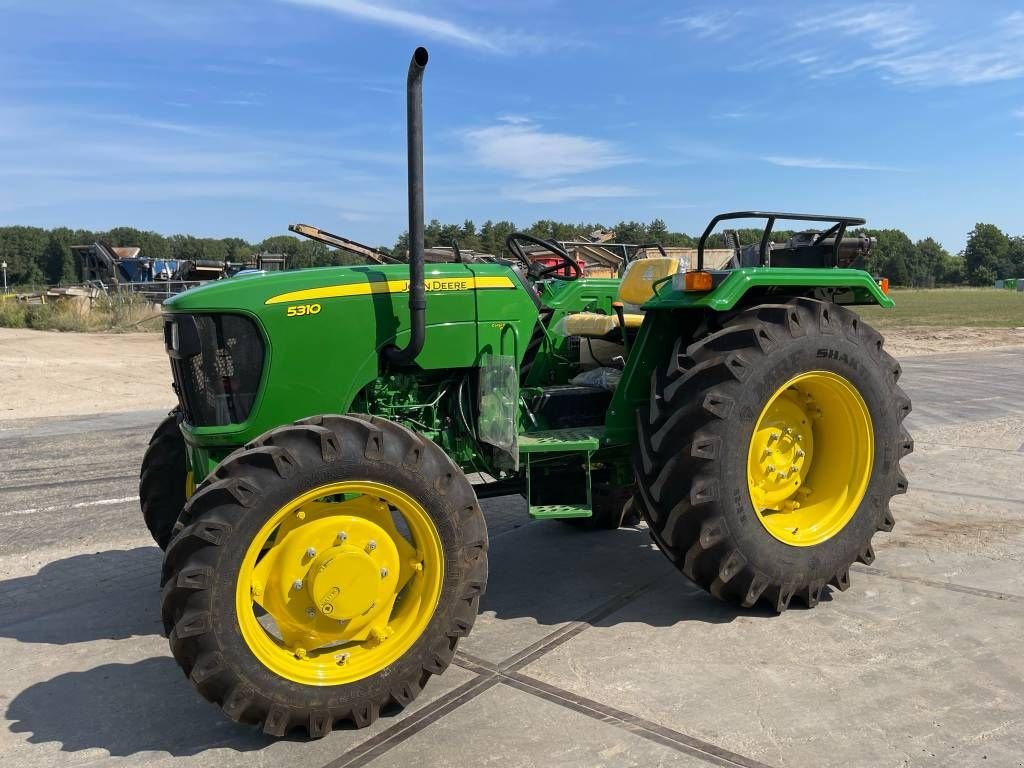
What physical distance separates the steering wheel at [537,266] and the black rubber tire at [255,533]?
6.13ft

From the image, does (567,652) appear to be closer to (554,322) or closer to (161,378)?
(554,322)

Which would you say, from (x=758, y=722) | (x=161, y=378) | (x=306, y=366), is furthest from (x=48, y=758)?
(x=161, y=378)

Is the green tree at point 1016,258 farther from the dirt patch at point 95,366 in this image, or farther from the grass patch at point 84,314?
the grass patch at point 84,314

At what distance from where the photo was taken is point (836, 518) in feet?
13.5

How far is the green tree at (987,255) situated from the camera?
11638cm

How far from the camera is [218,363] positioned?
345cm

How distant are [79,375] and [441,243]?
34.9 feet

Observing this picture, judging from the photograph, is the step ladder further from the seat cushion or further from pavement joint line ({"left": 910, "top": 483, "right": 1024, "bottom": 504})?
pavement joint line ({"left": 910, "top": 483, "right": 1024, "bottom": 504})

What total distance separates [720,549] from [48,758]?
8.74ft

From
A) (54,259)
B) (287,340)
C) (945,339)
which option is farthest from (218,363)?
(54,259)

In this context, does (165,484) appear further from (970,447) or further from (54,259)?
(54,259)

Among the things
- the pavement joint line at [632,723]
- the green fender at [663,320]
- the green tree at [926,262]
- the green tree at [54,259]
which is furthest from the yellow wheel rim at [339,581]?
the green tree at [926,262]

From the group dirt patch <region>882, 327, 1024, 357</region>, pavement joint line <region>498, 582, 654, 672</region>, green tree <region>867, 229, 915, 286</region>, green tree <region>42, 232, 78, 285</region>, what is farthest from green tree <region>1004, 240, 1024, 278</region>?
pavement joint line <region>498, 582, 654, 672</region>

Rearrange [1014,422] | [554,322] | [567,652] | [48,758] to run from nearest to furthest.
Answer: [48,758] < [567,652] < [554,322] < [1014,422]
